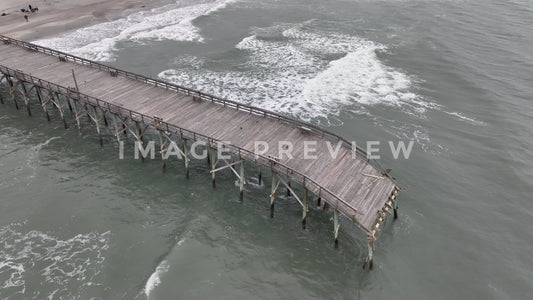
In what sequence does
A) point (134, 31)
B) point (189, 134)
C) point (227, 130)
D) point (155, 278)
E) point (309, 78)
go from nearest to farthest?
point (155, 278) → point (189, 134) → point (227, 130) → point (309, 78) → point (134, 31)

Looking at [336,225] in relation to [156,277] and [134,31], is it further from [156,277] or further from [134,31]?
[134,31]

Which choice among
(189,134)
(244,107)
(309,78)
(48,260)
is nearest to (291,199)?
(244,107)

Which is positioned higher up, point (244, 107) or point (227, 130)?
point (244, 107)

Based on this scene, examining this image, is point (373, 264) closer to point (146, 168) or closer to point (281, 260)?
point (281, 260)

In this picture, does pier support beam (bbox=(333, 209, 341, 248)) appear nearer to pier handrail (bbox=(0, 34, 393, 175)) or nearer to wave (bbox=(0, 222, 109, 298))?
pier handrail (bbox=(0, 34, 393, 175))

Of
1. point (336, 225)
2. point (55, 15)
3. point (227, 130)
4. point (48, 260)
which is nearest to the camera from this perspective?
point (48, 260)

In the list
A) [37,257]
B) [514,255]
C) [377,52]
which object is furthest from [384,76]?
[37,257]

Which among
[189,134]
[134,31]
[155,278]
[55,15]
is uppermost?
[55,15]
